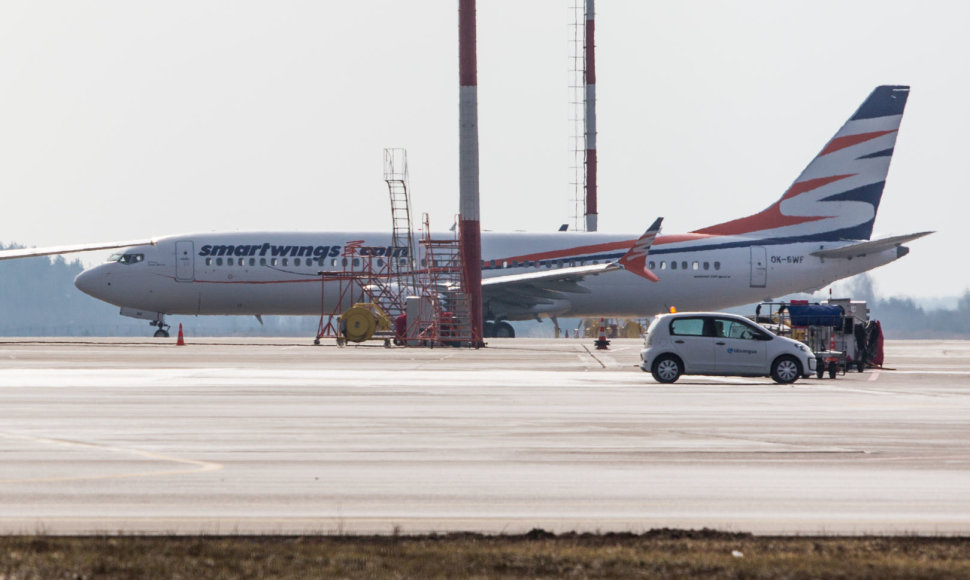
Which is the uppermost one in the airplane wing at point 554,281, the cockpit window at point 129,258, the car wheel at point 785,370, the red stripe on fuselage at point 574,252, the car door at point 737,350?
the red stripe on fuselage at point 574,252

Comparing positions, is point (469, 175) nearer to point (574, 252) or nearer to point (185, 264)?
point (574, 252)

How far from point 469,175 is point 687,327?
25593 mm

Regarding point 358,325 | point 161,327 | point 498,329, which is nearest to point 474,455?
point 358,325

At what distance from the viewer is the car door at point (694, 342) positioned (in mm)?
33062

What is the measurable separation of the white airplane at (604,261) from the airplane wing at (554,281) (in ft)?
0.26

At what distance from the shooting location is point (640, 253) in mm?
60812

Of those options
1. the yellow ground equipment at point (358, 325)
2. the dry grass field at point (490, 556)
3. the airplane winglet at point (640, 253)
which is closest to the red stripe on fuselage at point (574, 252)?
the airplane winglet at point (640, 253)

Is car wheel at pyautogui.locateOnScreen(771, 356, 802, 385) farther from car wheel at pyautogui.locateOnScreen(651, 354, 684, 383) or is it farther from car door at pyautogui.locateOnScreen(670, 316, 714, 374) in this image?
car wheel at pyautogui.locateOnScreen(651, 354, 684, 383)

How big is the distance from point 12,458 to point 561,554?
28.1ft

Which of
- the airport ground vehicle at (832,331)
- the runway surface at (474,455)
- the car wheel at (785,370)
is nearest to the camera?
the runway surface at (474,455)

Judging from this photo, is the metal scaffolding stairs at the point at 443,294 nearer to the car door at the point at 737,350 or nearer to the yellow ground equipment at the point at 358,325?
the yellow ground equipment at the point at 358,325

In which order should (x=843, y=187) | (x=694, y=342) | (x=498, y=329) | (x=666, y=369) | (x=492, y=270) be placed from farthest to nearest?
(x=843, y=187), (x=498, y=329), (x=492, y=270), (x=694, y=342), (x=666, y=369)

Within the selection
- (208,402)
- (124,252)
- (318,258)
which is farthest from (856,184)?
(208,402)

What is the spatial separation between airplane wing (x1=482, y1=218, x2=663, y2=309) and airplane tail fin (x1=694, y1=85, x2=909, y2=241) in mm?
8436
